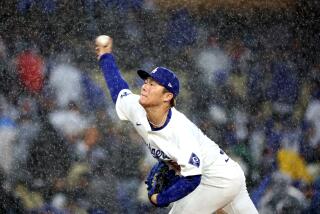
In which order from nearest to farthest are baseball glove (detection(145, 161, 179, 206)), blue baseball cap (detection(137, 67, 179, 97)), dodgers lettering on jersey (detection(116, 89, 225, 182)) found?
1. dodgers lettering on jersey (detection(116, 89, 225, 182))
2. blue baseball cap (detection(137, 67, 179, 97))
3. baseball glove (detection(145, 161, 179, 206))

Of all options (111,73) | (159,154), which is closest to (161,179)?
(159,154)

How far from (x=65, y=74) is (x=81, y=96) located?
302mm

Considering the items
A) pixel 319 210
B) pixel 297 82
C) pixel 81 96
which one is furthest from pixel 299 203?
pixel 81 96

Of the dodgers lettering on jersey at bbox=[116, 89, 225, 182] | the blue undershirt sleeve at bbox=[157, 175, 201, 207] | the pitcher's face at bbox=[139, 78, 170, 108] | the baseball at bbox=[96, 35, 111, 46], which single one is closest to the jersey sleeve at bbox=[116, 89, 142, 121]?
the dodgers lettering on jersey at bbox=[116, 89, 225, 182]

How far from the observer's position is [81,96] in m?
6.80

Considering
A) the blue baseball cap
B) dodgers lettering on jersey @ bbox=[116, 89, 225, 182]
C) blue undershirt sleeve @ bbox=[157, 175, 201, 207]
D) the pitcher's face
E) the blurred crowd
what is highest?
the blue baseball cap

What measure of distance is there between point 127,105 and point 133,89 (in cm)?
259

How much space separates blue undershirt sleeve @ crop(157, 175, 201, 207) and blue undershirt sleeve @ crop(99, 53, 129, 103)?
0.79 metres

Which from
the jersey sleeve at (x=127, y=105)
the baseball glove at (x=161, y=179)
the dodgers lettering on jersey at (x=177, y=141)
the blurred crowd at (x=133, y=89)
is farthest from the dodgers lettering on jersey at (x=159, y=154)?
the blurred crowd at (x=133, y=89)

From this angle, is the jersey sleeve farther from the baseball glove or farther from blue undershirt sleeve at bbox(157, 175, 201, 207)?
blue undershirt sleeve at bbox(157, 175, 201, 207)

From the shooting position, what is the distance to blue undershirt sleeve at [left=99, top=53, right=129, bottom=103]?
425cm

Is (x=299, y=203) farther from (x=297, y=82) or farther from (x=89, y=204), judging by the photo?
(x=89, y=204)

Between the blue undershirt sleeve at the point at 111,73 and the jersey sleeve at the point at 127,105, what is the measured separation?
4cm

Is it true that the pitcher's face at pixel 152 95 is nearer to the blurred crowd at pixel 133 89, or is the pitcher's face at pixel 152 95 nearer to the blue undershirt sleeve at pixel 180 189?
the blue undershirt sleeve at pixel 180 189
